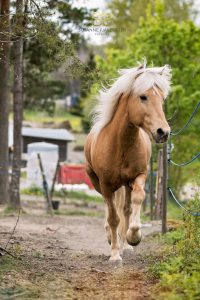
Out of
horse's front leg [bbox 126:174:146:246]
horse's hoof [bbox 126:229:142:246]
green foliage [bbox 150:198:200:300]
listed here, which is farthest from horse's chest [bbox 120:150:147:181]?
green foliage [bbox 150:198:200:300]

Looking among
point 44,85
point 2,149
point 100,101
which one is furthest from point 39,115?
point 100,101

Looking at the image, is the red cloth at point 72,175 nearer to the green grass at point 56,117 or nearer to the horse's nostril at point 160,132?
the horse's nostril at point 160,132

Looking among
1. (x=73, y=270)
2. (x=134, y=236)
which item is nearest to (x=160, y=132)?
(x=134, y=236)

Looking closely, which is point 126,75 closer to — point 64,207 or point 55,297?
point 55,297

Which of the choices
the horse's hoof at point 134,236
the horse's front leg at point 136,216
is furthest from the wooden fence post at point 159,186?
the horse's hoof at point 134,236

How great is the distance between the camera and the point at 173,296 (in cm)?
522

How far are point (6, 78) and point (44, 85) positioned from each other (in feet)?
26.0

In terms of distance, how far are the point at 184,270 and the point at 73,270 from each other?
1.84 metres

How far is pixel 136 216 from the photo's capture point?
7.76m

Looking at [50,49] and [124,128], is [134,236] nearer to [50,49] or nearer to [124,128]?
[124,128]

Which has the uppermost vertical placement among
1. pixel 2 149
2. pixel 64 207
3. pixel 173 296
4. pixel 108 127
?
pixel 108 127

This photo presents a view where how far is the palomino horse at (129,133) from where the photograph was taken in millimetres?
7477

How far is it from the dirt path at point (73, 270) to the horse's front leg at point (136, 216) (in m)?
0.37

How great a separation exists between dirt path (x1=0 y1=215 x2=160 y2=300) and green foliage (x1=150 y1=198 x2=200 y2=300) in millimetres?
225
